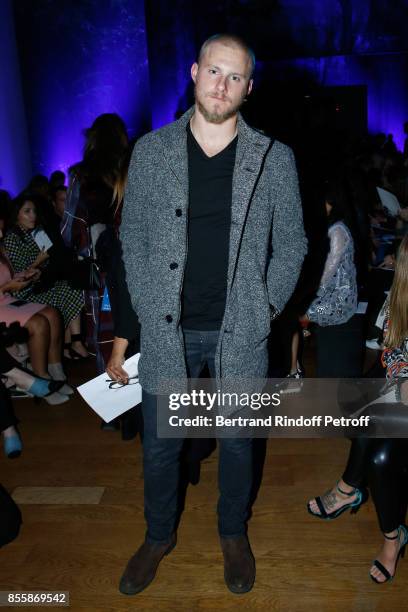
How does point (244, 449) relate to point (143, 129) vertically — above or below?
below

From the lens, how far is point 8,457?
111 inches

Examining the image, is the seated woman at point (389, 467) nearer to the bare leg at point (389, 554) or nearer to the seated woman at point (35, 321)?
the bare leg at point (389, 554)

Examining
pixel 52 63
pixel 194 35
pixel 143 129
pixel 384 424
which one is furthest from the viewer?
pixel 194 35

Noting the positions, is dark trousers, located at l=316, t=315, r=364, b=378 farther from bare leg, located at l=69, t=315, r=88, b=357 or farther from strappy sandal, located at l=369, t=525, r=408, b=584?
bare leg, located at l=69, t=315, r=88, b=357

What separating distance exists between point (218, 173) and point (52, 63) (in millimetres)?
6324

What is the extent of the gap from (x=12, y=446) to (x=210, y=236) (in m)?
1.85

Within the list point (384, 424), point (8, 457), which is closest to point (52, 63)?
point (8, 457)

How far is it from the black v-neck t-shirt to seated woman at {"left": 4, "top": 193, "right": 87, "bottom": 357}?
2.37 metres

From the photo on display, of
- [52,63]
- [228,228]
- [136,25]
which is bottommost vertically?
[228,228]

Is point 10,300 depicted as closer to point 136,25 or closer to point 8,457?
point 8,457

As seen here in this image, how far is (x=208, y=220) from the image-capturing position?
1693 millimetres

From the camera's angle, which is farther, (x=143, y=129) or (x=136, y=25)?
(x=143, y=129)

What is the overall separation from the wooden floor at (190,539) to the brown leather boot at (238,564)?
0.12ft

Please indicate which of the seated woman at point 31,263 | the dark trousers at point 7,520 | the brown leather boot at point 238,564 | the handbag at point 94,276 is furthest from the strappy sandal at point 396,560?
the seated woman at point 31,263
